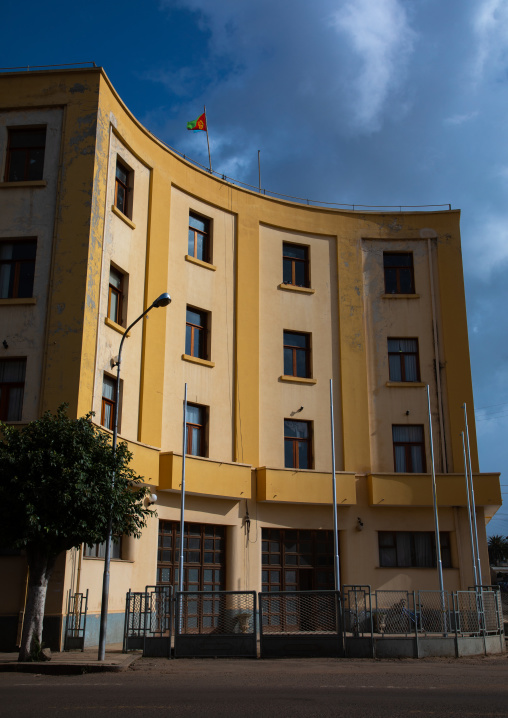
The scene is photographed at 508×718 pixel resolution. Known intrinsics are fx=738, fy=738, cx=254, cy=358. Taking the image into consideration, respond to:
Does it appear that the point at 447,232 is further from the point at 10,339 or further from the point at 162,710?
the point at 162,710

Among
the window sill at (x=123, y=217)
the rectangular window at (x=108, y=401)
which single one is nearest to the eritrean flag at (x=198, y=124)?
the window sill at (x=123, y=217)

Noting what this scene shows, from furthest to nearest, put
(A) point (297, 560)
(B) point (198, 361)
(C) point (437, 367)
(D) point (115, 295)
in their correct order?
(C) point (437, 367), (A) point (297, 560), (B) point (198, 361), (D) point (115, 295)

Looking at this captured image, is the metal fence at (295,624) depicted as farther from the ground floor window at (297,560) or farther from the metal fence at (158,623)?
the ground floor window at (297,560)

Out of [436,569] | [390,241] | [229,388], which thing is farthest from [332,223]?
[436,569]

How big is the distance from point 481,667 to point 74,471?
34.7 feet

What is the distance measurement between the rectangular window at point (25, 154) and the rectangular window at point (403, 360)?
16059 millimetres

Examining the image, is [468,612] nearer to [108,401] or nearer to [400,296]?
[108,401]

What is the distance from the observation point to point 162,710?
10.3 metres

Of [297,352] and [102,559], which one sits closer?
[102,559]

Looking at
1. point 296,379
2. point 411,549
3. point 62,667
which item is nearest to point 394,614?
point 411,549

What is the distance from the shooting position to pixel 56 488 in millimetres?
17016

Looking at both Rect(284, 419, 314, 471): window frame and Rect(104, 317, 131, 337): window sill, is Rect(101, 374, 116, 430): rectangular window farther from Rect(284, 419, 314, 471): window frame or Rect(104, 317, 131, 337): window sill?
Rect(284, 419, 314, 471): window frame

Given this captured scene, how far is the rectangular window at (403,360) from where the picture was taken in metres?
31.3

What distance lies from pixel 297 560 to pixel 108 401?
1005 centimetres
